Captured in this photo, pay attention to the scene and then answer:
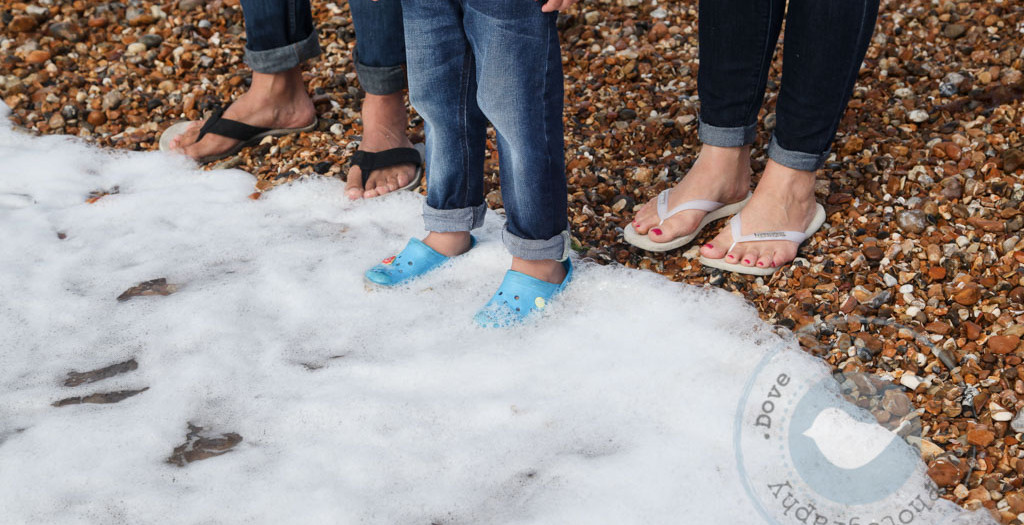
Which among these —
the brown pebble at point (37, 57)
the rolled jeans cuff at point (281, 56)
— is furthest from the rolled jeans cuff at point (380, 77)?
the brown pebble at point (37, 57)

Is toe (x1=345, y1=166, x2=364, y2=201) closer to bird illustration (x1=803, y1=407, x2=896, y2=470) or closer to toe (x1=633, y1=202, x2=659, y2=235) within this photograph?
toe (x1=633, y1=202, x2=659, y2=235)

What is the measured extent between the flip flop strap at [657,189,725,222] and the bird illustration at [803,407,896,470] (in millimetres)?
723

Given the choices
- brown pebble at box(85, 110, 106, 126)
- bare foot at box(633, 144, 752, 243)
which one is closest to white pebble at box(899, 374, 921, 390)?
bare foot at box(633, 144, 752, 243)

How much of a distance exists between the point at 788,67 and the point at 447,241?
39.2 inches

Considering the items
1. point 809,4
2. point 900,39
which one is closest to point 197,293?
point 809,4

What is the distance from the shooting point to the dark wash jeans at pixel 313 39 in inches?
96.7

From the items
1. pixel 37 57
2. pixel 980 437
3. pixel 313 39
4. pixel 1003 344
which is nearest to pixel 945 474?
pixel 980 437

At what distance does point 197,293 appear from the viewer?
2.27 m

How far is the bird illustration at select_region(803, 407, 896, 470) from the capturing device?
171cm

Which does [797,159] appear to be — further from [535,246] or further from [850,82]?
[535,246]

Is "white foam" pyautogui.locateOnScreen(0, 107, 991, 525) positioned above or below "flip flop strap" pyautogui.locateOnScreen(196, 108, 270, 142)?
below

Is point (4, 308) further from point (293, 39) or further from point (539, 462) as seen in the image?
point (539, 462)

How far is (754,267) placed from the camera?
7.23ft

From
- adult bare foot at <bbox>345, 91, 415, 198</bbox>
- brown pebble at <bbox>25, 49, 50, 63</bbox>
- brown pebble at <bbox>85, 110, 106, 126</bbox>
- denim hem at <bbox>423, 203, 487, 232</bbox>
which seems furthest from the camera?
brown pebble at <bbox>25, 49, 50, 63</bbox>
